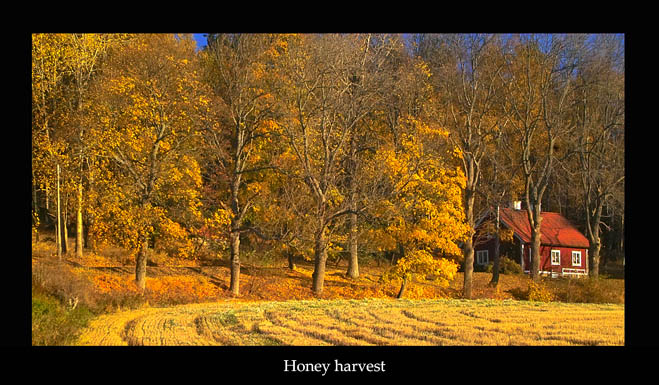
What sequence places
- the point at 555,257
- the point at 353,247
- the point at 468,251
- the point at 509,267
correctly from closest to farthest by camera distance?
1. the point at 353,247
2. the point at 468,251
3. the point at 509,267
4. the point at 555,257

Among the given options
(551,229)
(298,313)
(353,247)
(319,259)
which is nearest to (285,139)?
(319,259)

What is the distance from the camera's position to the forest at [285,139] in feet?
98.5

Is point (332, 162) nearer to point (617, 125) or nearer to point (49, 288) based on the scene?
point (617, 125)

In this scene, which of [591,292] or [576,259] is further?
[576,259]

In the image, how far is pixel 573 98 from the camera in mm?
34625

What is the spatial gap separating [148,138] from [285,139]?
6.70 m

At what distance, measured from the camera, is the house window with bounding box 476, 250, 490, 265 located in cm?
5247

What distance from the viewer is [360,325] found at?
19094 mm

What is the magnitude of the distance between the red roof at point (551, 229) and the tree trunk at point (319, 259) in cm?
1947

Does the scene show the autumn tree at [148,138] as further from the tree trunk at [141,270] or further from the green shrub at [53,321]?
the green shrub at [53,321]

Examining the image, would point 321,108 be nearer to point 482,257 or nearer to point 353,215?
point 353,215

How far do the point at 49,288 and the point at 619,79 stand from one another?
24098 millimetres

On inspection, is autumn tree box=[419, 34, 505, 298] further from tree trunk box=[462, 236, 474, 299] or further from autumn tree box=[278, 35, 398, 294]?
autumn tree box=[278, 35, 398, 294]
